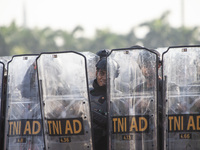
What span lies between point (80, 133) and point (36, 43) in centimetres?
2720

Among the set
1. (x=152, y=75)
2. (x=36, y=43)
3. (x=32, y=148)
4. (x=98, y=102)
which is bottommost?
(x=32, y=148)

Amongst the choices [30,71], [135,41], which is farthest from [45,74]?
[135,41]

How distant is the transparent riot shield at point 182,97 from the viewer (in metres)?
4.68

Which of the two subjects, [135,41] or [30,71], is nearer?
[30,71]

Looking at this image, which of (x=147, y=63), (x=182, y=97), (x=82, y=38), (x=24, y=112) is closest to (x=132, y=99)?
(x=147, y=63)

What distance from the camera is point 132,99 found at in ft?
15.6

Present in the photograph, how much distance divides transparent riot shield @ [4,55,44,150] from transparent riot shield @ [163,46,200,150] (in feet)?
5.18

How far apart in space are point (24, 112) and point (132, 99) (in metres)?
1.35

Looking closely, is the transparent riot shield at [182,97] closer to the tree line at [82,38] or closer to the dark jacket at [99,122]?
the dark jacket at [99,122]

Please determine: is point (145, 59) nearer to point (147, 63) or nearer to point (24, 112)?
point (147, 63)

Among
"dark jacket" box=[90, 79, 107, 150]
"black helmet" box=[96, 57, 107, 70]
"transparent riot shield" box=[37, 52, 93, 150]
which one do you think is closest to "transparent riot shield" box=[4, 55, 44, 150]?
"transparent riot shield" box=[37, 52, 93, 150]

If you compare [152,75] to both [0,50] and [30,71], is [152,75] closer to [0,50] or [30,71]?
[30,71]

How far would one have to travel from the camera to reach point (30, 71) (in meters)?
4.95

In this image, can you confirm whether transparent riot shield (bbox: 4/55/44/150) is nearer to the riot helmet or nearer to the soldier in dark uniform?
the soldier in dark uniform
